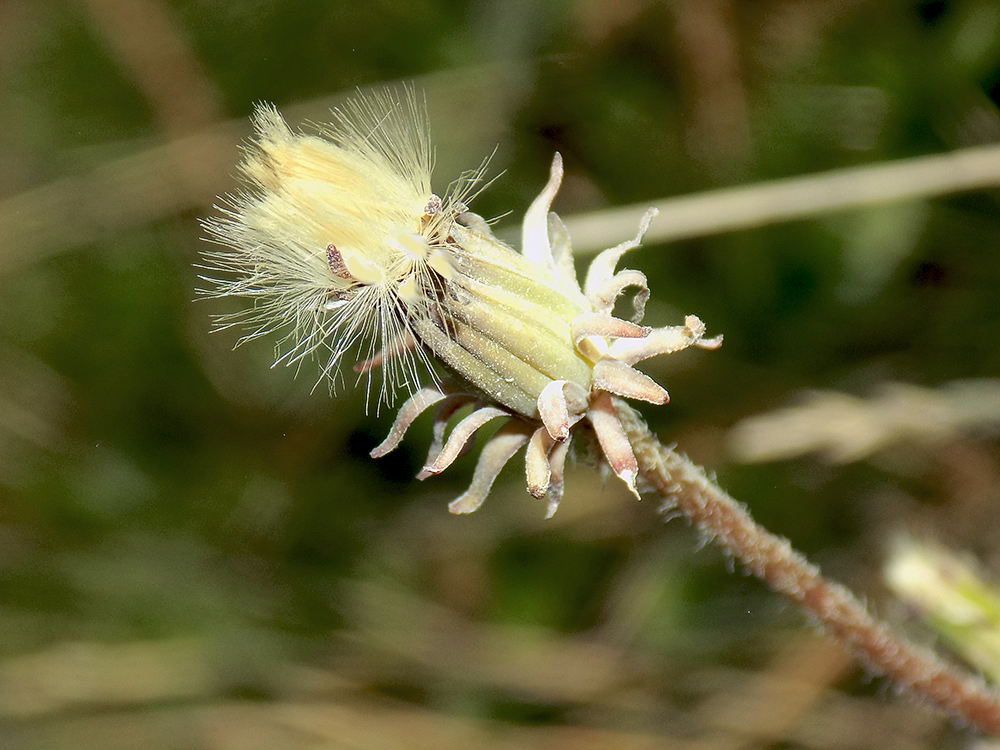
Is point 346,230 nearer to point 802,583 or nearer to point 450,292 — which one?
point 450,292

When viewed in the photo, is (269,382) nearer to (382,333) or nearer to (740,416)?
(740,416)

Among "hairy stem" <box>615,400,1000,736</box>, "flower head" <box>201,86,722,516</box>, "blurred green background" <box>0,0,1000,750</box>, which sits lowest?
"hairy stem" <box>615,400,1000,736</box>

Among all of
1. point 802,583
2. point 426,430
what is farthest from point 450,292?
point 426,430

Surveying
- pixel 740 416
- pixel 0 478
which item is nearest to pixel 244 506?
pixel 0 478

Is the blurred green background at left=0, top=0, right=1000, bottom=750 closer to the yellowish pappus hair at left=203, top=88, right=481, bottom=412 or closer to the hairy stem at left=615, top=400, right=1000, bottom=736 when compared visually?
the hairy stem at left=615, top=400, right=1000, bottom=736

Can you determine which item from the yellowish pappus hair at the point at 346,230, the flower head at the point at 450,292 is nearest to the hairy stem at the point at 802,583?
the flower head at the point at 450,292

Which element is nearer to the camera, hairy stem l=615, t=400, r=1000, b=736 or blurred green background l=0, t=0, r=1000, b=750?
hairy stem l=615, t=400, r=1000, b=736

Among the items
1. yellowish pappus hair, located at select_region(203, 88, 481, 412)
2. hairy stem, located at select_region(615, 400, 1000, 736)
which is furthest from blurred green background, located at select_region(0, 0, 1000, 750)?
yellowish pappus hair, located at select_region(203, 88, 481, 412)
